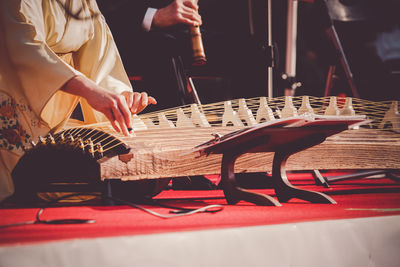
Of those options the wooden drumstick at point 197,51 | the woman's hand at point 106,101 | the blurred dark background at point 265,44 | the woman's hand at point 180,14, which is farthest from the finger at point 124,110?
the blurred dark background at point 265,44

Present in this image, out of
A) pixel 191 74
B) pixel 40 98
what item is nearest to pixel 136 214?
pixel 40 98

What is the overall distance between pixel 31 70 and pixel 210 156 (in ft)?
2.35

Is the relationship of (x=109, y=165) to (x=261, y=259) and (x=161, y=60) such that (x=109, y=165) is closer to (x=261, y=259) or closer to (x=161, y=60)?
(x=261, y=259)

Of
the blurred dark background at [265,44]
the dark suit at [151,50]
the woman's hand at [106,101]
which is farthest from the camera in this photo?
the blurred dark background at [265,44]

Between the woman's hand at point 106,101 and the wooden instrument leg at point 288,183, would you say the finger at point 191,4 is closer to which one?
the woman's hand at point 106,101

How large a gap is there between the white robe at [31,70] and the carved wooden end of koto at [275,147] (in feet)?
1.95

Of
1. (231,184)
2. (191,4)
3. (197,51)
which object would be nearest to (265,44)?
(191,4)

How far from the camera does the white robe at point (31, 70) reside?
3.75 feet

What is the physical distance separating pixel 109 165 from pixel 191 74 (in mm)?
1258

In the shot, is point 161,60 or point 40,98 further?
point 161,60

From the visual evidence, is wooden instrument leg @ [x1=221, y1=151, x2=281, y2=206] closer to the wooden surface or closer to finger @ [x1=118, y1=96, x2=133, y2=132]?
the wooden surface

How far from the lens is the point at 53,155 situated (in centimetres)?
110

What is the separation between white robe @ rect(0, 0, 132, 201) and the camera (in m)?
1.14

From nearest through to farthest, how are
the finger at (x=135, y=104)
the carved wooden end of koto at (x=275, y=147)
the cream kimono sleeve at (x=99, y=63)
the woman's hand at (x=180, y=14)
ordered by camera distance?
the carved wooden end of koto at (x=275, y=147), the finger at (x=135, y=104), the cream kimono sleeve at (x=99, y=63), the woman's hand at (x=180, y=14)
